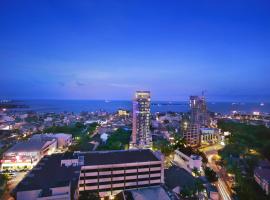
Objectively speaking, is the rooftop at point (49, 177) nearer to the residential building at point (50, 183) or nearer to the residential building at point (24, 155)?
the residential building at point (50, 183)

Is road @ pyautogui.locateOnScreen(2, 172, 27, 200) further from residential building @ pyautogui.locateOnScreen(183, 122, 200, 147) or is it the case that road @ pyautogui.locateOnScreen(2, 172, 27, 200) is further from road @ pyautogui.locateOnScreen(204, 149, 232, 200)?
residential building @ pyautogui.locateOnScreen(183, 122, 200, 147)

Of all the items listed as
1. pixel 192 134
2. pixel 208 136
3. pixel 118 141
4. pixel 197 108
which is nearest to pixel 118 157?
pixel 118 141

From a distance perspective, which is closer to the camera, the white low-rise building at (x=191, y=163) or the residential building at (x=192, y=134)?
the white low-rise building at (x=191, y=163)

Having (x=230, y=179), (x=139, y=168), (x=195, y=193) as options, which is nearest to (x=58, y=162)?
(x=139, y=168)

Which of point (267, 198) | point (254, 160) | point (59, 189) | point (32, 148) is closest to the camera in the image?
point (59, 189)

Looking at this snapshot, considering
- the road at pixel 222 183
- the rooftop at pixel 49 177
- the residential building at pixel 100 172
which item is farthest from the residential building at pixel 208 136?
the rooftop at pixel 49 177

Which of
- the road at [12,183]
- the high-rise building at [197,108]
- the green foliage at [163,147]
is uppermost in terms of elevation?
the high-rise building at [197,108]

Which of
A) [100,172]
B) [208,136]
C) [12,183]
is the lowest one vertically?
[12,183]

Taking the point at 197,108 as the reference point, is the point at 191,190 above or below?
below

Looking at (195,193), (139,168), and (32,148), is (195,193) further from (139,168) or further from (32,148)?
(32,148)

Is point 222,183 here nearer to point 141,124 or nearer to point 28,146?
point 141,124

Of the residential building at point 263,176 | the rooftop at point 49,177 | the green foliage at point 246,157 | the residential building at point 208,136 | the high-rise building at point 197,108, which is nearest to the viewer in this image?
the rooftop at point 49,177
